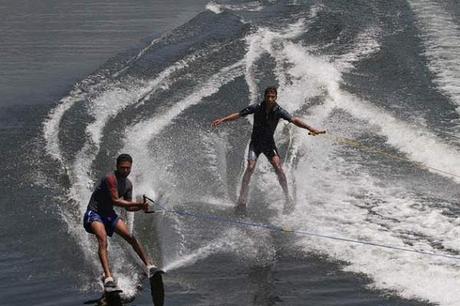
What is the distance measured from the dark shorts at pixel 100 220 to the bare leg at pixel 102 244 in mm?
67

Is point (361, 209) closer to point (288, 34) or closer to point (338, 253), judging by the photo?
point (338, 253)

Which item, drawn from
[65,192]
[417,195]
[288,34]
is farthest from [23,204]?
[288,34]

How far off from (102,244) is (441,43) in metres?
14.3

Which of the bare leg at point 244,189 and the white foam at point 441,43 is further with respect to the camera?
the white foam at point 441,43

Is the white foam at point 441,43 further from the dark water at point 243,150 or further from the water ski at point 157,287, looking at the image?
the water ski at point 157,287

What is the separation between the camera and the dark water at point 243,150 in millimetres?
10156

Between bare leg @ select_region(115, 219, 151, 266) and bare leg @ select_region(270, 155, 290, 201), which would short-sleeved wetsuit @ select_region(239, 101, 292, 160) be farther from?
bare leg @ select_region(115, 219, 151, 266)

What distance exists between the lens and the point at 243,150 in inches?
596

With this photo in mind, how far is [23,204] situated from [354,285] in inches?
225

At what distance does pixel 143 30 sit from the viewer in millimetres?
24469

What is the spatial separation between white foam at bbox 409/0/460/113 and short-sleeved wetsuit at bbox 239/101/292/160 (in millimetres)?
5604

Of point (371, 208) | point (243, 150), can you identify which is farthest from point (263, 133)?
point (243, 150)

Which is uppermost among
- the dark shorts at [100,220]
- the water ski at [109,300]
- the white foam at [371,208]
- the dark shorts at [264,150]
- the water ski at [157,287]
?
the dark shorts at [100,220]

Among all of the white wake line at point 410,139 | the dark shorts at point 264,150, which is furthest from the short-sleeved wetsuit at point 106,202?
the white wake line at point 410,139
